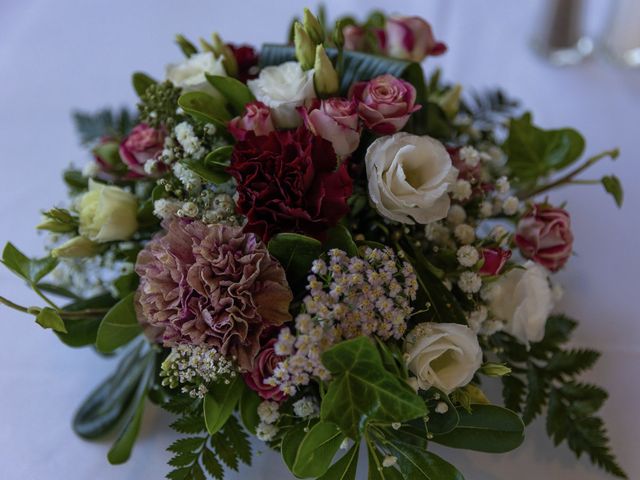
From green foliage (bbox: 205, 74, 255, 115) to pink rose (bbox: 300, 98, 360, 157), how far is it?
0.09 meters

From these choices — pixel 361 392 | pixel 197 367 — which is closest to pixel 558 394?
pixel 361 392

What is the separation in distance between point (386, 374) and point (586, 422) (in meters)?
0.31

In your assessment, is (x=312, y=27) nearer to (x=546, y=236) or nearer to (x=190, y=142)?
(x=190, y=142)

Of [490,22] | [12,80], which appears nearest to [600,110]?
[490,22]

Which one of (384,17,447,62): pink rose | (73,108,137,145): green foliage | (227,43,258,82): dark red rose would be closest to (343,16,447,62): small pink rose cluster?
(384,17,447,62): pink rose

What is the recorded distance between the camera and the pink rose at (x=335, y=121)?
0.59 meters

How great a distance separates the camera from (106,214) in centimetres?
63

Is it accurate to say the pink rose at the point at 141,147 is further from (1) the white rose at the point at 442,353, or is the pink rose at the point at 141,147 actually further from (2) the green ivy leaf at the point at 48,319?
(1) the white rose at the point at 442,353

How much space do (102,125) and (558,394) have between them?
71 centimetres

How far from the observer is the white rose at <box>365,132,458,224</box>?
1.89 feet

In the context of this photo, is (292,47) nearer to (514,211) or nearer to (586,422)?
(514,211)

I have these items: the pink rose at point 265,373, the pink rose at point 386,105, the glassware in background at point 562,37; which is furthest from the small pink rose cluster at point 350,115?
the glassware in background at point 562,37

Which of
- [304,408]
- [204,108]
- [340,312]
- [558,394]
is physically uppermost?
[204,108]

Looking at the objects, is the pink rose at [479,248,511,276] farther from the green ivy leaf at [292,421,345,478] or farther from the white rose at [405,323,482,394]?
the green ivy leaf at [292,421,345,478]
